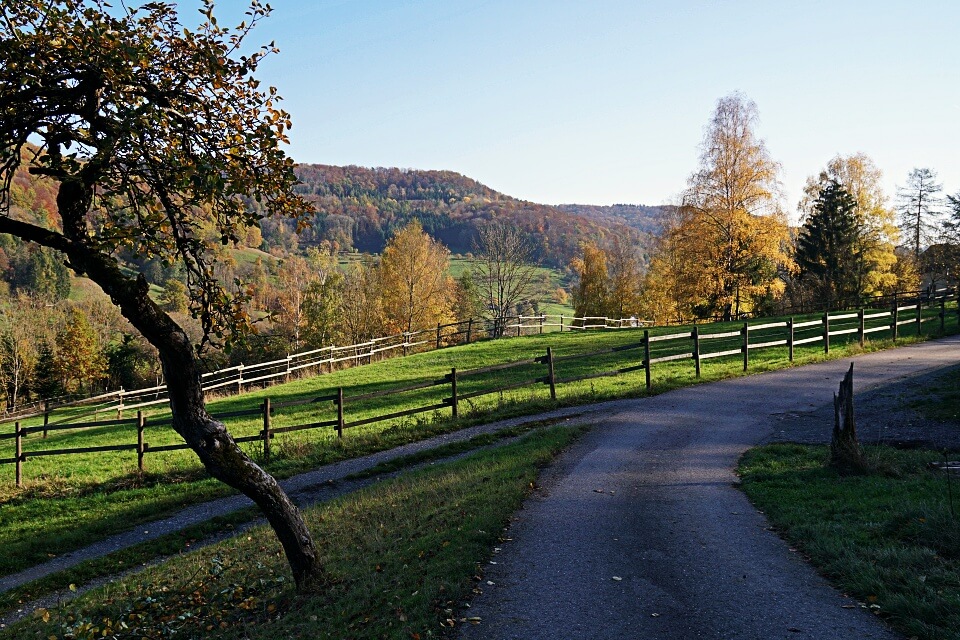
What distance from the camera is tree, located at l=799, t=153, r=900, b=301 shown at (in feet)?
147

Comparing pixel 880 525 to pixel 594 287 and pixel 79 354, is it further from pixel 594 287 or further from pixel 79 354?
pixel 79 354

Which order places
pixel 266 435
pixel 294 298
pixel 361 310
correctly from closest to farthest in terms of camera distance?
pixel 266 435, pixel 361 310, pixel 294 298

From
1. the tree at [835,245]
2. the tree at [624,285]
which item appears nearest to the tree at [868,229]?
the tree at [835,245]

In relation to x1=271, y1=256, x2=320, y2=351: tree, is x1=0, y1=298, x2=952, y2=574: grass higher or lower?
lower

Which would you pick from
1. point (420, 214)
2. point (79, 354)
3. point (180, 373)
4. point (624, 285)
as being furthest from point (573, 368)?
point (420, 214)

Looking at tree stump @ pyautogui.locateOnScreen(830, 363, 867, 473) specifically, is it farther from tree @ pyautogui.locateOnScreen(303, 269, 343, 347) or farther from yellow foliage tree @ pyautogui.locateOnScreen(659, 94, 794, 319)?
tree @ pyautogui.locateOnScreen(303, 269, 343, 347)

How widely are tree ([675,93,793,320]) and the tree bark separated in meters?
31.6

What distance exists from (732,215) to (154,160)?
107 feet

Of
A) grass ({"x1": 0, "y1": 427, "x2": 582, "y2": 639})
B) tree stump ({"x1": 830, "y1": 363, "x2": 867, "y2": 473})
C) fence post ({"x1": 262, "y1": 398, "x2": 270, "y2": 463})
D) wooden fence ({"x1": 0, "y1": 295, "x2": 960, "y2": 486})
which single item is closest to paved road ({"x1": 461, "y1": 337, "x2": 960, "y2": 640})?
grass ({"x1": 0, "y1": 427, "x2": 582, "y2": 639})

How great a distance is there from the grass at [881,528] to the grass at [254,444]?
8332 mm

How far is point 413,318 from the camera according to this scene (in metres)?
51.7

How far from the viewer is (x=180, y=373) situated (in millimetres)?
6145

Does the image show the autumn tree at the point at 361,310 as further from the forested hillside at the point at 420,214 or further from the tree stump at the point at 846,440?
the tree stump at the point at 846,440

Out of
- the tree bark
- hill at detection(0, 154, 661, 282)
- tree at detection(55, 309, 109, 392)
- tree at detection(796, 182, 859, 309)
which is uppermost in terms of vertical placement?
hill at detection(0, 154, 661, 282)
